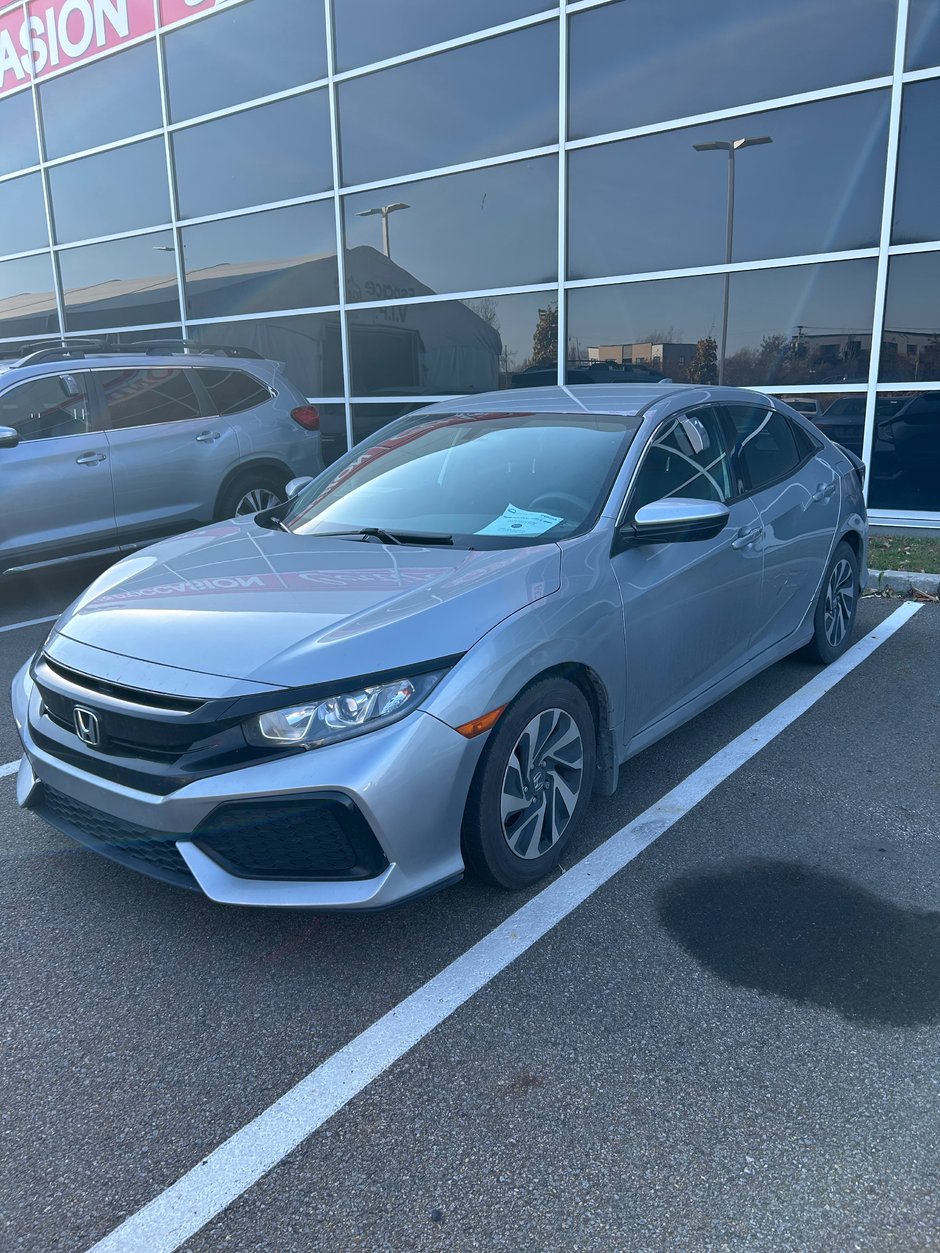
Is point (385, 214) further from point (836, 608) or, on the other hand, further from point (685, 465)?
point (685, 465)

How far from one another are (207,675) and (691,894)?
171cm

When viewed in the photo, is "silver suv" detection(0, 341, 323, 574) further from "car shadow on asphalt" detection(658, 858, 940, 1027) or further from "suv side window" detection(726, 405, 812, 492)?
"car shadow on asphalt" detection(658, 858, 940, 1027)

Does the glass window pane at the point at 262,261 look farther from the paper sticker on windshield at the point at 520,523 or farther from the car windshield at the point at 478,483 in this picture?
the paper sticker on windshield at the point at 520,523

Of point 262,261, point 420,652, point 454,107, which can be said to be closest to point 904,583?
point 420,652

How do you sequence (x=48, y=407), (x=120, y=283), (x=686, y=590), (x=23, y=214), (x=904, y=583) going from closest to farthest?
(x=686, y=590)
(x=904, y=583)
(x=48, y=407)
(x=120, y=283)
(x=23, y=214)

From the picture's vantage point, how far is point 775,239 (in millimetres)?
8609

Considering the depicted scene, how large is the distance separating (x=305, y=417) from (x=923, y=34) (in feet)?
19.8

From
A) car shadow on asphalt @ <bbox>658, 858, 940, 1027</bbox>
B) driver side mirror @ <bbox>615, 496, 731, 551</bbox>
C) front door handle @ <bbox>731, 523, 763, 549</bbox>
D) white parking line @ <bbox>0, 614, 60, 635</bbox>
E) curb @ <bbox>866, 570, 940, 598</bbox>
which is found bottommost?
car shadow on asphalt @ <bbox>658, 858, 940, 1027</bbox>

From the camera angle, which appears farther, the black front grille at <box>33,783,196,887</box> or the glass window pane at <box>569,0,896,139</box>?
the glass window pane at <box>569,0,896,139</box>

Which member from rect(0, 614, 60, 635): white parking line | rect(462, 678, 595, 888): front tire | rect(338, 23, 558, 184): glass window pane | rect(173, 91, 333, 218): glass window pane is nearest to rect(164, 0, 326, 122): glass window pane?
rect(173, 91, 333, 218): glass window pane

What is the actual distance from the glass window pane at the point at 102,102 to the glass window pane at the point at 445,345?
16.1 ft

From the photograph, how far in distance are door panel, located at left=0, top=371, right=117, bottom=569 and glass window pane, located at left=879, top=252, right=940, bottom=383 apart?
21.8 feet

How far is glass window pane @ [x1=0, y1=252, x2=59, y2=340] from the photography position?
1500 centimetres

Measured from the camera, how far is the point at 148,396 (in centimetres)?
756
